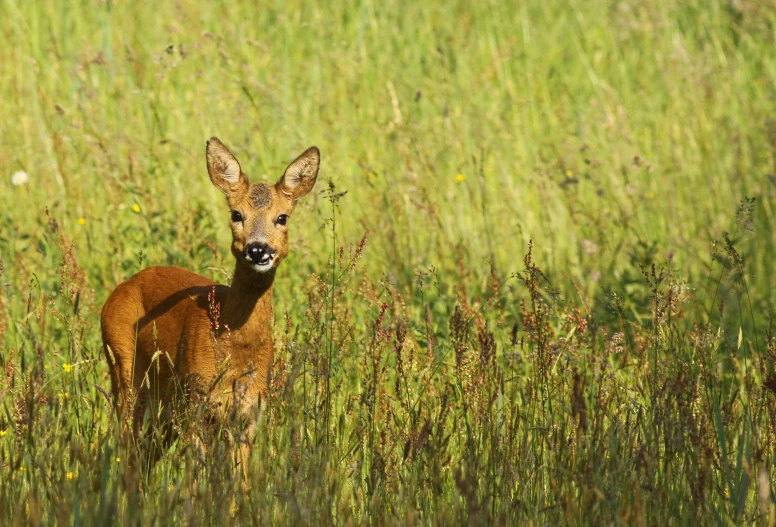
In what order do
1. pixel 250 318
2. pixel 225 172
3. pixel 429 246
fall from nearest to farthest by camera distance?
pixel 250 318 → pixel 225 172 → pixel 429 246

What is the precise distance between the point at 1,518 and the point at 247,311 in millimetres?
1943

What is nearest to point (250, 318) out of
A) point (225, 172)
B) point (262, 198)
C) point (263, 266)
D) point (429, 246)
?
point (263, 266)

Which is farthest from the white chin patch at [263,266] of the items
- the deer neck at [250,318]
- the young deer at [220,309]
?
the deer neck at [250,318]

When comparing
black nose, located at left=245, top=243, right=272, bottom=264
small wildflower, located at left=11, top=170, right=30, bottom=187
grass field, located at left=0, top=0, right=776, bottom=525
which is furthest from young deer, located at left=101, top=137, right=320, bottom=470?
small wildflower, located at left=11, top=170, right=30, bottom=187

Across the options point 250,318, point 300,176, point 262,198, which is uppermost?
point 300,176

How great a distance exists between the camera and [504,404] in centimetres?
399

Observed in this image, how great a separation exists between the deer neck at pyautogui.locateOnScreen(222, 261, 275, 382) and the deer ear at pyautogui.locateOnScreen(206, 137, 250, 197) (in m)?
0.39

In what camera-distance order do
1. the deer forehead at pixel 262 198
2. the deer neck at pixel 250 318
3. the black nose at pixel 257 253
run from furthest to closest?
1. the deer forehead at pixel 262 198
2. the deer neck at pixel 250 318
3. the black nose at pixel 257 253

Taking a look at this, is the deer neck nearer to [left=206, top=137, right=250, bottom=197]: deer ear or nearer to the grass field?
the grass field

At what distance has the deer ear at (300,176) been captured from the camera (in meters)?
4.91

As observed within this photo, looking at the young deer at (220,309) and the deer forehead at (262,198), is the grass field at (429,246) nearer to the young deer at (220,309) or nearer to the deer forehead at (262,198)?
the young deer at (220,309)

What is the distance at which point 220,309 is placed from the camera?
476 centimetres

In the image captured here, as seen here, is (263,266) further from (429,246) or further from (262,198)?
(429,246)

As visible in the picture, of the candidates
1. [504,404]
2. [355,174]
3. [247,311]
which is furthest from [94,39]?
[504,404]
